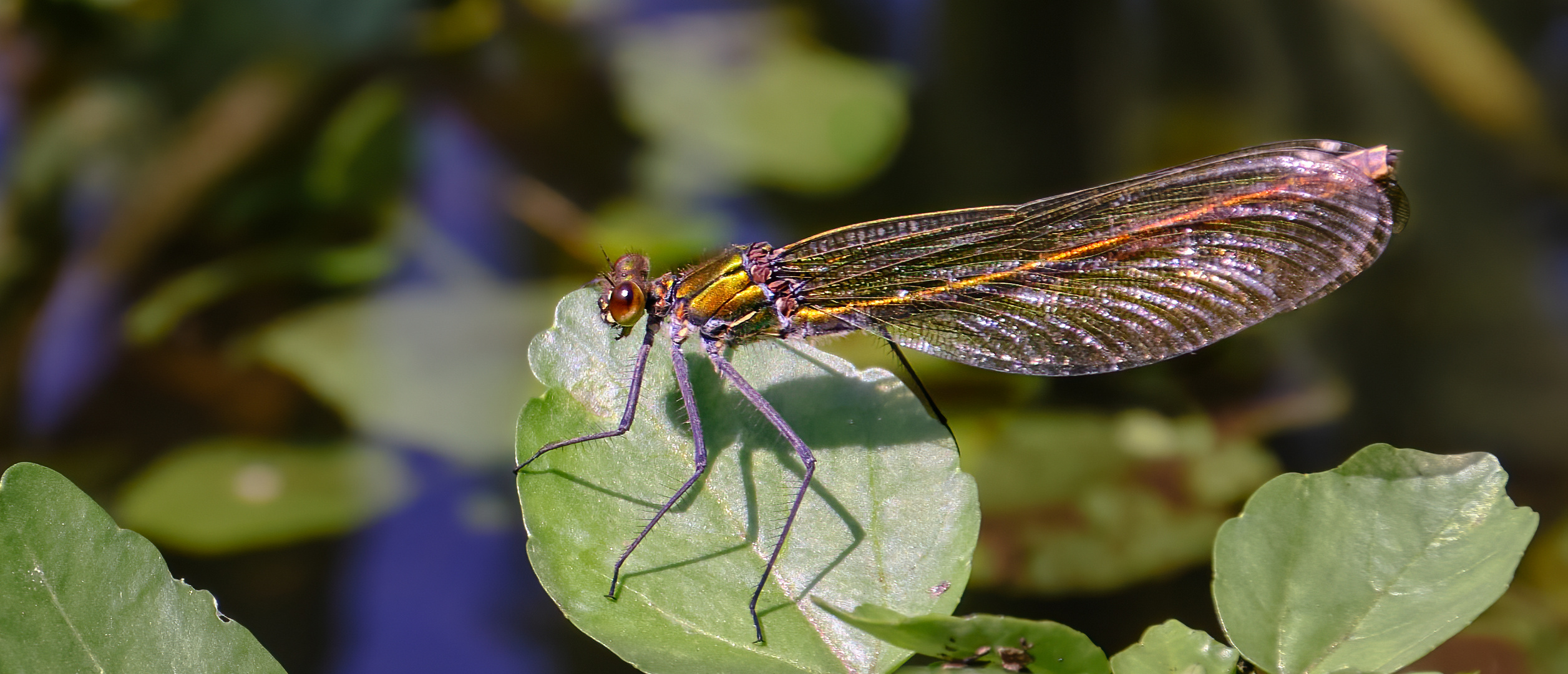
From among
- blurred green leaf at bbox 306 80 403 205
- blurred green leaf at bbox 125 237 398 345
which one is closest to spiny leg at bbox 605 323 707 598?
blurred green leaf at bbox 125 237 398 345

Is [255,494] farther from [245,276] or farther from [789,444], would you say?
[789,444]

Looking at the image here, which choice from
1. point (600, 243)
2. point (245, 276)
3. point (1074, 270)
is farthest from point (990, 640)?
point (245, 276)

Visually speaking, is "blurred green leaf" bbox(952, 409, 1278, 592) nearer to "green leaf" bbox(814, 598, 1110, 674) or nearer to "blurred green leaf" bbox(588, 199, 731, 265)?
"blurred green leaf" bbox(588, 199, 731, 265)

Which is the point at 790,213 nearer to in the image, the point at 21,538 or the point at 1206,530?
the point at 1206,530

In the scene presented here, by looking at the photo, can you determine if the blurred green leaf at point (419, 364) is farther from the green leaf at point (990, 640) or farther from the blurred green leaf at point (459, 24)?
the green leaf at point (990, 640)

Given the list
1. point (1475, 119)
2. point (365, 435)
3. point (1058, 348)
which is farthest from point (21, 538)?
point (1475, 119)

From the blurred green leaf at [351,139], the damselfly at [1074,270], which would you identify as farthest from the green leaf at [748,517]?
the blurred green leaf at [351,139]
